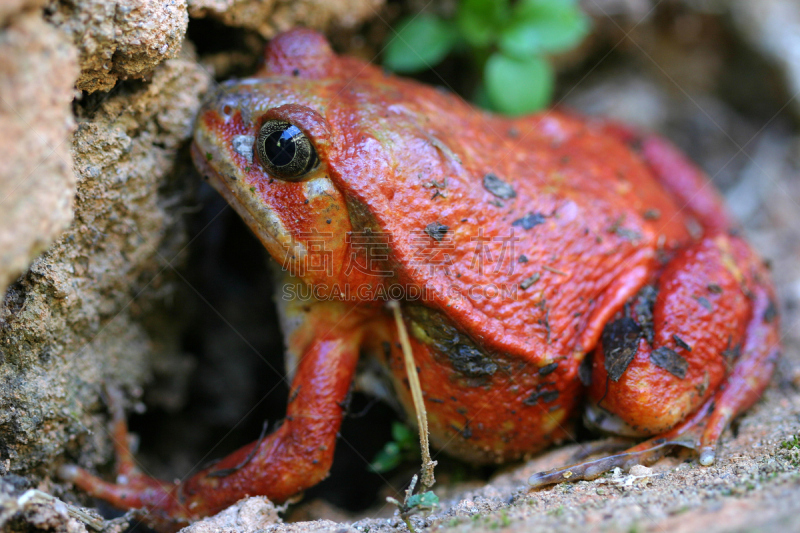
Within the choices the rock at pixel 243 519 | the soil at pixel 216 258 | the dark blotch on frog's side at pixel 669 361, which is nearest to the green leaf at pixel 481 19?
the soil at pixel 216 258

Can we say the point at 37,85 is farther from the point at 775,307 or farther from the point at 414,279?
the point at 775,307

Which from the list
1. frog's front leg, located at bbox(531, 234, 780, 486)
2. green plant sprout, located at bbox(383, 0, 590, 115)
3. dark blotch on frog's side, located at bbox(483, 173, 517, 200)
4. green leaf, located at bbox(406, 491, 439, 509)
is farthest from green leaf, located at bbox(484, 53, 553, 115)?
green leaf, located at bbox(406, 491, 439, 509)

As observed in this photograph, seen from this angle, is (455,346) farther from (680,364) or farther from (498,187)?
(680,364)

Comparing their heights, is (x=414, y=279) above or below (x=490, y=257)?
below

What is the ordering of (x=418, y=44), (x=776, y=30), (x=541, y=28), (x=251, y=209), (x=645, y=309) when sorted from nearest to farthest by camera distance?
(x=251, y=209)
(x=645, y=309)
(x=541, y=28)
(x=418, y=44)
(x=776, y=30)

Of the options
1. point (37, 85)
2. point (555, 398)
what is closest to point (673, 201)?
point (555, 398)

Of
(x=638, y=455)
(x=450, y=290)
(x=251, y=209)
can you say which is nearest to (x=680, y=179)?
A: (x=638, y=455)
